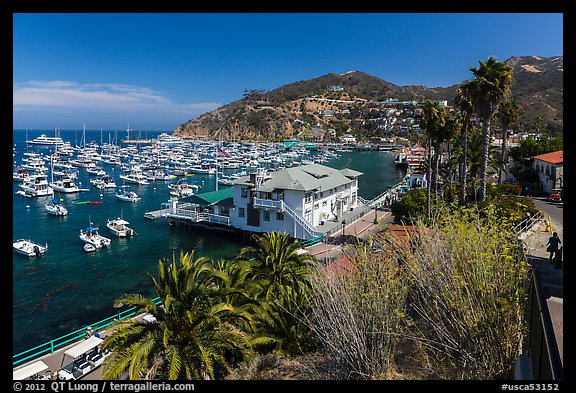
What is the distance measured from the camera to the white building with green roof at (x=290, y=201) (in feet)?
118

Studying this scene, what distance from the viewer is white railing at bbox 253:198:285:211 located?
36.2 meters

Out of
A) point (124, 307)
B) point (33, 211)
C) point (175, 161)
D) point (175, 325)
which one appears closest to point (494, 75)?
point (175, 325)

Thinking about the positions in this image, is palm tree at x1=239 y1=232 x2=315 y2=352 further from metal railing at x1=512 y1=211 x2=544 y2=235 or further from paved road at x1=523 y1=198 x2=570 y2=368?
metal railing at x1=512 y1=211 x2=544 y2=235

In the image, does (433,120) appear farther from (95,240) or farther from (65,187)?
(65,187)

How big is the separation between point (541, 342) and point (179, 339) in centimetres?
816

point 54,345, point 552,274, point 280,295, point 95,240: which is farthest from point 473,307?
point 95,240

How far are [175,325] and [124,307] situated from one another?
19.3 m

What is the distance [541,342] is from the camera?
5.62 metres

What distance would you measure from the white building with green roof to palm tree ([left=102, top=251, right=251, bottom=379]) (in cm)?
2421

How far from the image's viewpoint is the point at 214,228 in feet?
145

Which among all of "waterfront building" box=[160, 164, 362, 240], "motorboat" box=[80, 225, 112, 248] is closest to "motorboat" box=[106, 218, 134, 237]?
"motorboat" box=[80, 225, 112, 248]

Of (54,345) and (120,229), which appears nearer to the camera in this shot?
(54,345)

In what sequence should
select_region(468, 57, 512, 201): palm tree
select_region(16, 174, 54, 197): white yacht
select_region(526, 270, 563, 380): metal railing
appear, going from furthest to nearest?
select_region(16, 174, 54, 197): white yacht
select_region(468, 57, 512, 201): palm tree
select_region(526, 270, 563, 380): metal railing
